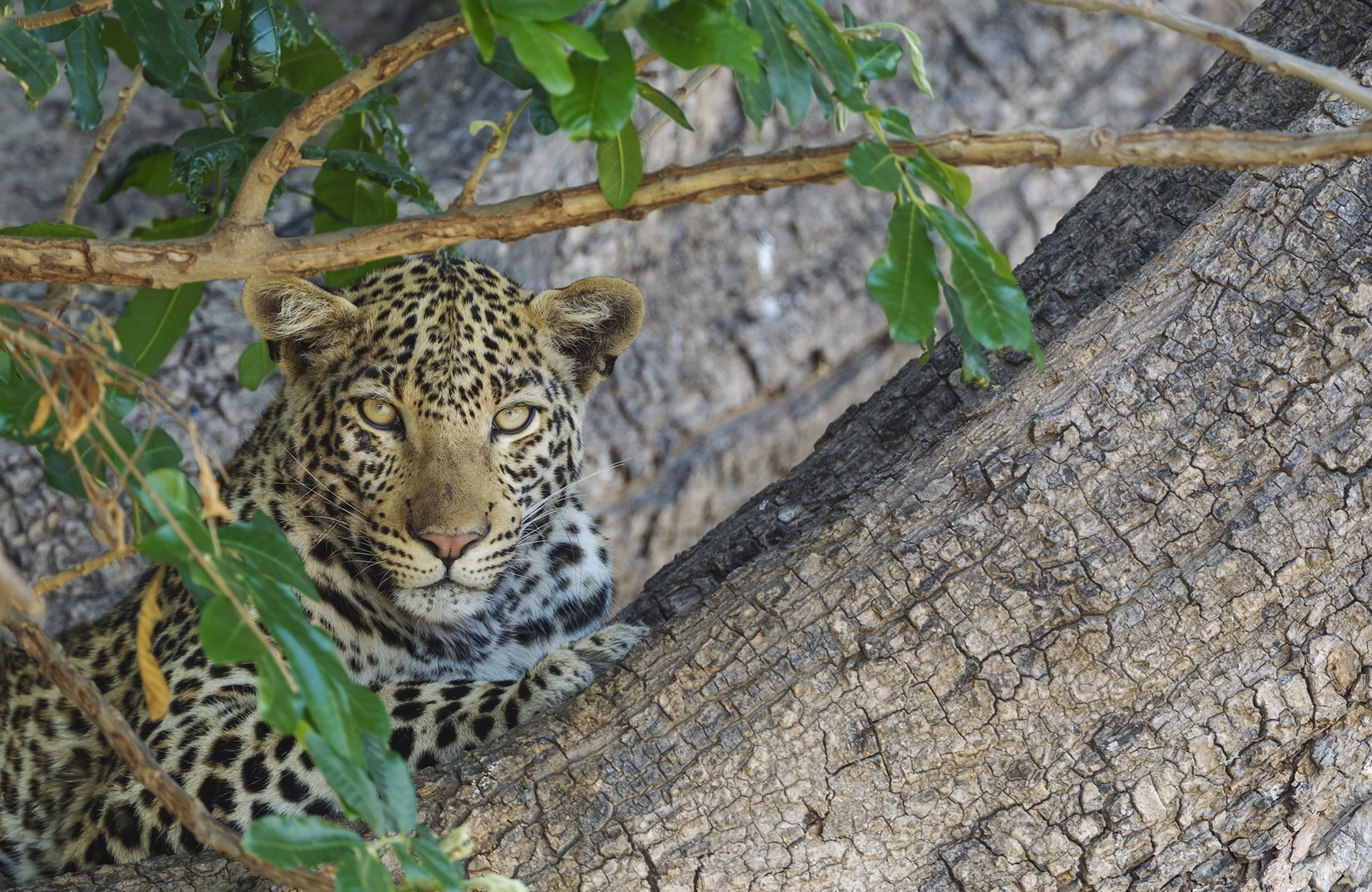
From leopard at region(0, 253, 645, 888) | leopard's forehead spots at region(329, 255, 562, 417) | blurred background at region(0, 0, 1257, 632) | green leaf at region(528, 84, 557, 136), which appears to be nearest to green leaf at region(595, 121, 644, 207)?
green leaf at region(528, 84, 557, 136)

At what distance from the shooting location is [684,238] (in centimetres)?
793

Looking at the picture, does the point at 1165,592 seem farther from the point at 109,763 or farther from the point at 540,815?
the point at 109,763

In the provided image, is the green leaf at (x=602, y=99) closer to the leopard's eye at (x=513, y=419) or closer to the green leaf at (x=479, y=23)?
the green leaf at (x=479, y=23)

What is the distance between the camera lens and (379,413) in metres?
4.21

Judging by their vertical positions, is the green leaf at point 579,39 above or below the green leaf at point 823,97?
above

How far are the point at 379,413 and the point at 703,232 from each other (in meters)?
4.04

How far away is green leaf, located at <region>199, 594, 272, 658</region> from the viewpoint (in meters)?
2.08

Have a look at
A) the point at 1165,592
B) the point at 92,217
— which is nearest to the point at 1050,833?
the point at 1165,592

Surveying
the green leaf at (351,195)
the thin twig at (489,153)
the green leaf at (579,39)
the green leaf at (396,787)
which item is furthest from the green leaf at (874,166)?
the green leaf at (351,195)

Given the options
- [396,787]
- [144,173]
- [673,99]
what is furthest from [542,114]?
[144,173]

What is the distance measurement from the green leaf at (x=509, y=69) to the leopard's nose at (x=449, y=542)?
4.08 feet

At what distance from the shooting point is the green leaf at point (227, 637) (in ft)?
6.82

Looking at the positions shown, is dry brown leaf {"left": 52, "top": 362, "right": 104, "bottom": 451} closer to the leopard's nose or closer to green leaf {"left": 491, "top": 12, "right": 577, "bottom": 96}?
green leaf {"left": 491, "top": 12, "right": 577, "bottom": 96}

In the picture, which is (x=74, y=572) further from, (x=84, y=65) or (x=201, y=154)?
(x=201, y=154)
